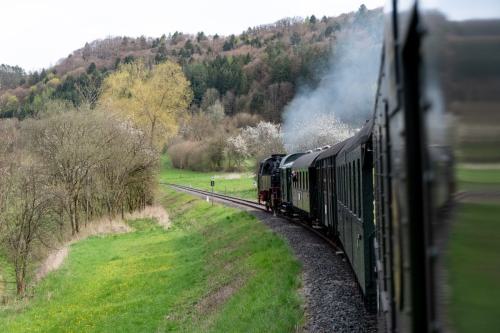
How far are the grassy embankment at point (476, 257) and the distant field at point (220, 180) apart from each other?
41.3 m

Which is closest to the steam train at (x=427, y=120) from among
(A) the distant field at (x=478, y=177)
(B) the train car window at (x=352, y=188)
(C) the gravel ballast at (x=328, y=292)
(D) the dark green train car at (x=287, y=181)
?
(A) the distant field at (x=478, y=177)

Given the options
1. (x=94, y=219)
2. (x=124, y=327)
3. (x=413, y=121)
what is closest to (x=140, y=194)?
(x=94, y=219)

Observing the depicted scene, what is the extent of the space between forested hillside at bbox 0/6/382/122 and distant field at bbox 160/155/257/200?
11.0 m

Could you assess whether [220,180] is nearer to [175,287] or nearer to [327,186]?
[175,287]

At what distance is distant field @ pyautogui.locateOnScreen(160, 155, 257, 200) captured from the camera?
5259 cm

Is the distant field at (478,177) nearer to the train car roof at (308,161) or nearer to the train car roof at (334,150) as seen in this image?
the train car roof at (334,150)

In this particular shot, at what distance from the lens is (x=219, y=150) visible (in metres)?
73.3

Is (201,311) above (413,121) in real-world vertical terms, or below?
below

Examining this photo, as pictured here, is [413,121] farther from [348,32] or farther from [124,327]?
[348,32]

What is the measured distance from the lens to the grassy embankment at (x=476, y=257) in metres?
1.57

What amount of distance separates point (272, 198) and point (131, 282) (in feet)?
37.8

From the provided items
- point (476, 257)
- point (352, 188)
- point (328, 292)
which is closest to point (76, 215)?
point (328, 292)

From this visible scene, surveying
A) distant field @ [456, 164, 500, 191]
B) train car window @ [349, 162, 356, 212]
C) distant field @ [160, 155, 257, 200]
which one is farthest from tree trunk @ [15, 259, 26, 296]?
distant field @ [456, 164, 500, 191]

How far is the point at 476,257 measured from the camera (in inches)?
67.9
